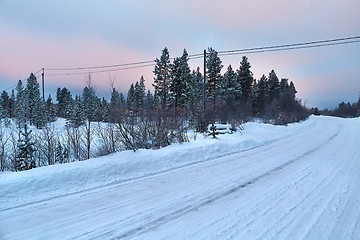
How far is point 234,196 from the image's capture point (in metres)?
5.59

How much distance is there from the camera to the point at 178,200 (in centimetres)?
527

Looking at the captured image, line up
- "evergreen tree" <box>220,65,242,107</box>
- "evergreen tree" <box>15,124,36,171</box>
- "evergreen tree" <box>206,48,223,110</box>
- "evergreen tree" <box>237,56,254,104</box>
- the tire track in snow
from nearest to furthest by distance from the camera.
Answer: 1. the tire track in snow
2. "evergreen tree" <box>15,124,36,171</box>
3. "evergreen tree" <box>220,65,242,107</box>
4. "evergreen tree" <box>206,48,223,110</box>
5. "evergreen tree" <box>237,56,254,104</box>

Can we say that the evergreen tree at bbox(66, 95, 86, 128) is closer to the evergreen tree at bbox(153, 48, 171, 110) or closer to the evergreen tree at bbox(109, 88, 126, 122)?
the evergreen tree at bbox(109, 88, 126, 122)

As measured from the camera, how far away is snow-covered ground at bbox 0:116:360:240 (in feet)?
13.1

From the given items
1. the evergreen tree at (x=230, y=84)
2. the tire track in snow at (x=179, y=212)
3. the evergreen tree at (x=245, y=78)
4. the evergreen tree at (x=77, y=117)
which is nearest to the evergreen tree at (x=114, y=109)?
the evergreen tree at (x=77, y=117)

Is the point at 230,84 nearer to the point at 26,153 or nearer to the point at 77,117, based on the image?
the point at 77,117

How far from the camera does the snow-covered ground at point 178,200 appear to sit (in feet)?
13.1

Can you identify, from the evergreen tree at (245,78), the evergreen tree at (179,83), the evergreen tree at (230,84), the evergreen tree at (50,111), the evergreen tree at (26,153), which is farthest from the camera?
the evergreen tree at (245,78)

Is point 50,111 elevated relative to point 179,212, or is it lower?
elevated

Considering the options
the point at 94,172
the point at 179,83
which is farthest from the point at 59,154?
the point at 179,83

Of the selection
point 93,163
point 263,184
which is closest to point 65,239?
point 93,163

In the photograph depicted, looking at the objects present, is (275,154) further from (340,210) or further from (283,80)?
(283,80)

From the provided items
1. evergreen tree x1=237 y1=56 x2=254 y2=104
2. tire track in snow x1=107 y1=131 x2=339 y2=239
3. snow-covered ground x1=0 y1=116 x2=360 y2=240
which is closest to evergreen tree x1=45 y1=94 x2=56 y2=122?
snow-covered ground x1=0 y1=116 x2=360 y2=240

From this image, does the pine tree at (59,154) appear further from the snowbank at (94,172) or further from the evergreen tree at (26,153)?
the snowbank at (94,172)
